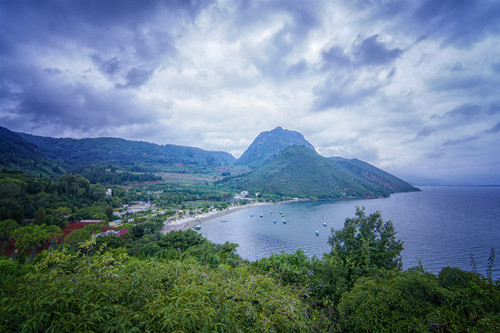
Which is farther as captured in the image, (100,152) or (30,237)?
(100,152)

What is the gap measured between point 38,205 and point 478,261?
61807 millimetres

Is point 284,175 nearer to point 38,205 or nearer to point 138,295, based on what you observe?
point 38,205

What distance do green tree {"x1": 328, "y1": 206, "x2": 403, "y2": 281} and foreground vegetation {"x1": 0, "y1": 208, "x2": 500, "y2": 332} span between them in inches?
9.8

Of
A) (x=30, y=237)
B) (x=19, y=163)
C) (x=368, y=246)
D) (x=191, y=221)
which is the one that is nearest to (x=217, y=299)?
(x=368, y=246)

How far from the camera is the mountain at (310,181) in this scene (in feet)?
287

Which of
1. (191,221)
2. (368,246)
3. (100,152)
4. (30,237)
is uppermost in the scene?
(100,152)

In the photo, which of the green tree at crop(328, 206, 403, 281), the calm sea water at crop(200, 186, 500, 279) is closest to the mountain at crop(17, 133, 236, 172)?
the calm sea water at crop(200, 186, 500, 279)

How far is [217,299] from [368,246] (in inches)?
460

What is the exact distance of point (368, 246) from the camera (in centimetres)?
1155

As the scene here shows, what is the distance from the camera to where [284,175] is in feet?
335

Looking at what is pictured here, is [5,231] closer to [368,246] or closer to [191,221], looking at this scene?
[191,221]

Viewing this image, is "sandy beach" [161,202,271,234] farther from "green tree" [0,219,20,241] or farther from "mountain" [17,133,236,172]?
"mountain" [17,133,236,172]

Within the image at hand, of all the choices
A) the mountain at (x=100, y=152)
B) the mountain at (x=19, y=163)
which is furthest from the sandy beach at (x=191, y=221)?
the mountain at (x=100, y=152)

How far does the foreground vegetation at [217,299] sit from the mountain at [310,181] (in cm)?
7747
